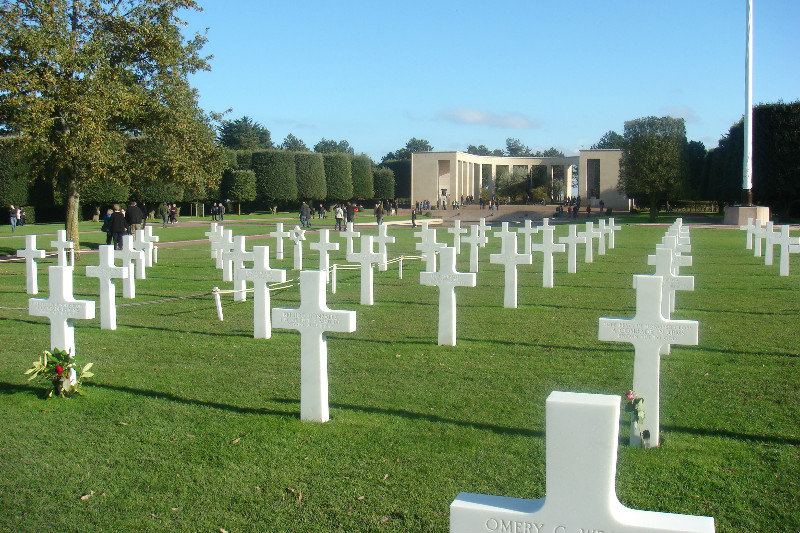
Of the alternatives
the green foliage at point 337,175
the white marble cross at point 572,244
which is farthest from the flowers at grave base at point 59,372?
the green foliage at point 337,175

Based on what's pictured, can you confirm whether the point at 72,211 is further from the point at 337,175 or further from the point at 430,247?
the point at 337,175

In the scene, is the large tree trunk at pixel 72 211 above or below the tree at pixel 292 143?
below

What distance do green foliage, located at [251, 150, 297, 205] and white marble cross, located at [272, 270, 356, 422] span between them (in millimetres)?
63109

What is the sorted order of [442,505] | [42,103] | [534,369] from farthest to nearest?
[42,103] < [534,369] < [442,505]

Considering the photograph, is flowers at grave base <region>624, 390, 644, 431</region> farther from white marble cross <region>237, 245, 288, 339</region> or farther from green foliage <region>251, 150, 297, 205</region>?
green foliage <region>251, 150, 297, 205</region>

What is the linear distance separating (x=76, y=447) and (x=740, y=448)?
15.2 feet

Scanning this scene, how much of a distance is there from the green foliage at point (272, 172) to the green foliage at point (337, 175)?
6740mm

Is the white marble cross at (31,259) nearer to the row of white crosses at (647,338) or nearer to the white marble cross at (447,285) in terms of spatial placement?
the white marble cross at (447,285)

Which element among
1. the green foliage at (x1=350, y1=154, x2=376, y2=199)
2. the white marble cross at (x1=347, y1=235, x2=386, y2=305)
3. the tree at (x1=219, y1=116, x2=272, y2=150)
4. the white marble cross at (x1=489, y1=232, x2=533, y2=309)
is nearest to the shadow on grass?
the white marble cross at (x1=489, y1=232, x2=533, y2=309)

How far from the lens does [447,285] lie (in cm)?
895

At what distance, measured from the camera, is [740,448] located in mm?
5379

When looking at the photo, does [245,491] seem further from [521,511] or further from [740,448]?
[740,448]

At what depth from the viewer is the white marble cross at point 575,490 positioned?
2.23 meters

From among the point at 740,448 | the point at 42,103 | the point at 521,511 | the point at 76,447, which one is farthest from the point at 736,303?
the point at 42,103
